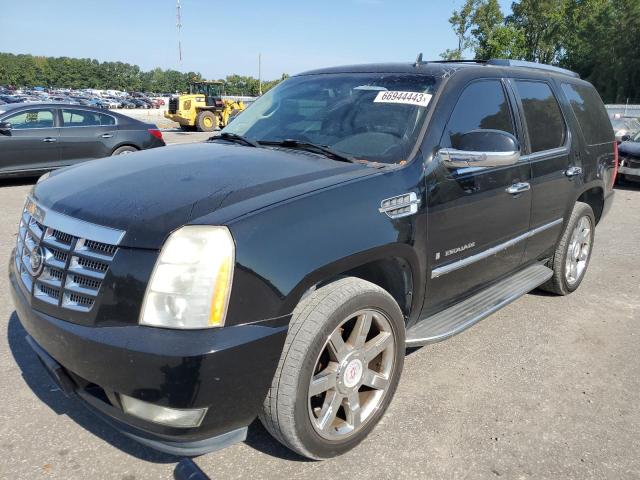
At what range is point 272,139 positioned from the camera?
11.0ft

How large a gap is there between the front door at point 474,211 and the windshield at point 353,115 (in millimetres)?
231

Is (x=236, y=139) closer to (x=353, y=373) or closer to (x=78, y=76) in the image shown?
→ (x=353, y=373)

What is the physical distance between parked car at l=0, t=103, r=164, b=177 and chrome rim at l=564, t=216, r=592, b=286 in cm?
856

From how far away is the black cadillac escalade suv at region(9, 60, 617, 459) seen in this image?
6.58 ft

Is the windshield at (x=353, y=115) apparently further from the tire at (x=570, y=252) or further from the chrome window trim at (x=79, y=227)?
the tire at (x=570, y=252)

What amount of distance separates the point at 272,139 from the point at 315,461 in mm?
1911

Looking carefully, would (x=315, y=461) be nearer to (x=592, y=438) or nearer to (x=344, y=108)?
(x=592, y=438)

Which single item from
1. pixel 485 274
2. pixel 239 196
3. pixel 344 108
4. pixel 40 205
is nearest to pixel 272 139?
pixel 344 108

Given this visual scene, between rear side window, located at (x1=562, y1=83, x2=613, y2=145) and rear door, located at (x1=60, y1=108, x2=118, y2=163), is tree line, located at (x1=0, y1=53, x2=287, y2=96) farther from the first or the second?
rear side window, located at (x1=562, y1=83, x2=613, y2=145)

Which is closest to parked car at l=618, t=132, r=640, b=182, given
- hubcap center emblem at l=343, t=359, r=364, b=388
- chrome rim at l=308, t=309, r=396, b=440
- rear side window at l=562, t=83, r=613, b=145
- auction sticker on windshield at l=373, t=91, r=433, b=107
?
rear side window at l=562, t=83, r=613, b=145

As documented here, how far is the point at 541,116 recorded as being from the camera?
13.2 ft

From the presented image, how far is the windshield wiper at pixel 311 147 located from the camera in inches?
115

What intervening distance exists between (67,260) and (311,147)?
1472mm

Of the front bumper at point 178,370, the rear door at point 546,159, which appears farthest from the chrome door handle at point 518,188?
the front bumper at point 178,370
